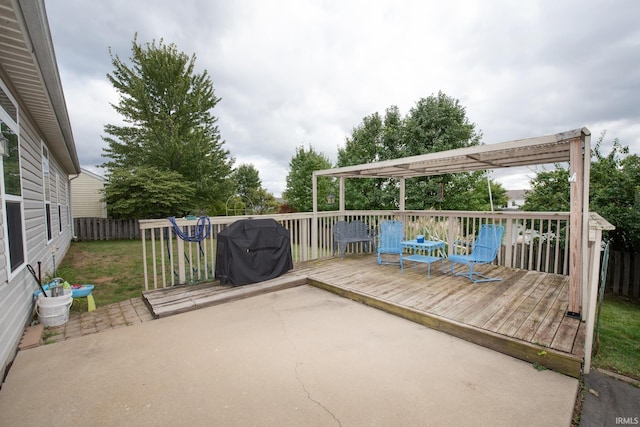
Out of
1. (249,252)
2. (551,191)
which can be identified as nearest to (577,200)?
(249,252)

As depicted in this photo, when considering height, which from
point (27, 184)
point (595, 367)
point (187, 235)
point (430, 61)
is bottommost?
point (595, 367)

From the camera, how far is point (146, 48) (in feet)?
44.5

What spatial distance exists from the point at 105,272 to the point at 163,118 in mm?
10469

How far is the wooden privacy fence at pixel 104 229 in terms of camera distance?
12.0 m

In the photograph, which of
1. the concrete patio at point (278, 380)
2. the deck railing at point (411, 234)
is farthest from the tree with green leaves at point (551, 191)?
the concrete patio at point (278, 380)

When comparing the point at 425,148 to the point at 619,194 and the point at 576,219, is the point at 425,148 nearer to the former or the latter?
the point at 619,194

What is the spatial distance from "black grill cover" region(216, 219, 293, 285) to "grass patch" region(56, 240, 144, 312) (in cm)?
153

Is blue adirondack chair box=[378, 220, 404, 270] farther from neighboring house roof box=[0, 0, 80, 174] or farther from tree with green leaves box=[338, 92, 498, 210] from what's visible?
tree with green leaves box=[338, 92, 498, 210]

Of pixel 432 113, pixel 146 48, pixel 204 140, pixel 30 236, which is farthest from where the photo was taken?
pixel 204 140

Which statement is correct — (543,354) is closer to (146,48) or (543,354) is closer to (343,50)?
(343,50)

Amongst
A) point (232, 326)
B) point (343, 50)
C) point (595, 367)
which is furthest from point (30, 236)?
point (343, 50)

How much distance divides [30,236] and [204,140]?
Answer: 12.0 metres

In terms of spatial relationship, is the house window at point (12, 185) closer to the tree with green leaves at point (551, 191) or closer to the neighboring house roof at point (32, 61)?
the neighboring house roof at point (32, 61)

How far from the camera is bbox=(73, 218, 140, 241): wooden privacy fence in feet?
39.3
